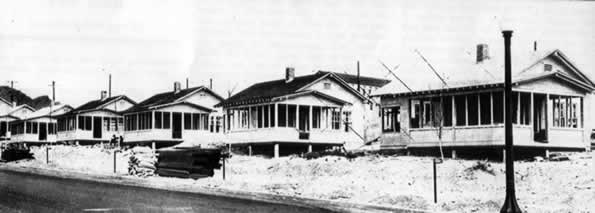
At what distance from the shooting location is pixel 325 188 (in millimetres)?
20844

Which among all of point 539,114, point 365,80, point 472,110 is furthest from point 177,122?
point 365,80

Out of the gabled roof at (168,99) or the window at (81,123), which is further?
the window at (81,123)

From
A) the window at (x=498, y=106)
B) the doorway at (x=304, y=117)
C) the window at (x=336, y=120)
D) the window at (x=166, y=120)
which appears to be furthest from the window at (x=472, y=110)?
the window at (x=166, y=120)

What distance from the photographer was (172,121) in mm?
48344

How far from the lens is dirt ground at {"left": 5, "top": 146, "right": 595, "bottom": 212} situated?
55.2 feet

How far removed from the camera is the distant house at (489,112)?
26.2m

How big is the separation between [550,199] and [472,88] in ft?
32.6

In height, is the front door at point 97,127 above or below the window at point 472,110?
below

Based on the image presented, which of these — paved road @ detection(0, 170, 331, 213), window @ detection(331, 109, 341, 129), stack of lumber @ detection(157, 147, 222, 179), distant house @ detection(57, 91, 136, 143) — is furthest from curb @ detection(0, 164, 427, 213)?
distant house @ detection(57, 91, 136, 143)

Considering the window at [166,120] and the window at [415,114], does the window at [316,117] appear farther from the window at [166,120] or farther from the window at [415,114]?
the window at [166,120]

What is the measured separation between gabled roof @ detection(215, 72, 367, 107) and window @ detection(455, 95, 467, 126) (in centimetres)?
1064

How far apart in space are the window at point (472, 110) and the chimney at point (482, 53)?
12.3 ft

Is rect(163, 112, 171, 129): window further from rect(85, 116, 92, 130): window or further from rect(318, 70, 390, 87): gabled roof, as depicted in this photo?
rect(318, 70, 390, 87): gabled roof

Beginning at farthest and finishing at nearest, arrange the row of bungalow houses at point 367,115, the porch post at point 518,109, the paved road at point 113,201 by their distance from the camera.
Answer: the row of bungalow houses at point 367,115 < the porch post at point 518,109 < the paved road at point 113,201
